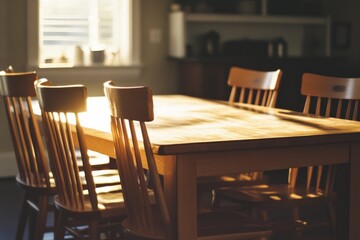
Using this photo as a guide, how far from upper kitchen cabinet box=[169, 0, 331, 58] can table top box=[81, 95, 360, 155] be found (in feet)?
8.35

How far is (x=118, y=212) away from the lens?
2449 millimetres

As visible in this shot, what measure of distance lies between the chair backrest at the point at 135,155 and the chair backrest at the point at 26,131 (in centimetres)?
71

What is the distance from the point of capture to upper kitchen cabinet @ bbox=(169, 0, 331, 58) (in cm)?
561

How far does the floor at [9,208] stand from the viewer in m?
3.64

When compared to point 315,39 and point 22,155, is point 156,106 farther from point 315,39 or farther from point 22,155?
point 315,39

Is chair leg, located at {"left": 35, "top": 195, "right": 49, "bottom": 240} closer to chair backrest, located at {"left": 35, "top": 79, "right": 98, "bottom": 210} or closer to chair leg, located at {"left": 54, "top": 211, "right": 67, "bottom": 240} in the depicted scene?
chair leg, located at {"left": 54, "top": 211, "right": 67, "bottom": 240}

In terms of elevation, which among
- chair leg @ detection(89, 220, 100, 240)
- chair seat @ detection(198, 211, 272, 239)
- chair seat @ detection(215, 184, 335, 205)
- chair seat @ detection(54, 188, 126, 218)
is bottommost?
Answer: chair leg @ detection(89, 220, 100, 240)

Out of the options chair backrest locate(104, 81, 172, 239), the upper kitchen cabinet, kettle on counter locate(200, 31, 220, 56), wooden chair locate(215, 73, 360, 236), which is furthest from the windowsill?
chair backrest locate(104, 81, 172, 239)

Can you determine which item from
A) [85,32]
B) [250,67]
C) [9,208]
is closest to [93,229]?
[9,208]

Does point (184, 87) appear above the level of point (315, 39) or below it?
below

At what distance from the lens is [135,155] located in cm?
206

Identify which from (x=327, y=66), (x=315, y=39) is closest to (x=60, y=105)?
(x=327, y=66)

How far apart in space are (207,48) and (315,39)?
3.64 ft

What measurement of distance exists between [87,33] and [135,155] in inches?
145
